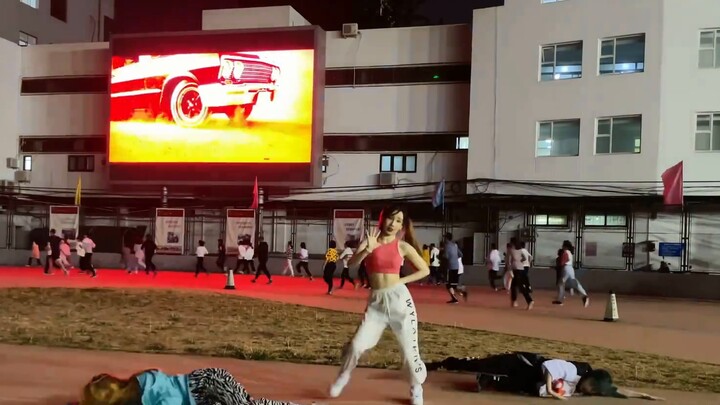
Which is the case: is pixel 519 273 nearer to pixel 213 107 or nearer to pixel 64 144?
pixel 213 107

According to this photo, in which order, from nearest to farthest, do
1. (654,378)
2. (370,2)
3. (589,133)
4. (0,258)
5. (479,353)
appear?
1. (654,378)
2. (479,353)
3. (589,133)
4. (0,258)
5. (370,2)

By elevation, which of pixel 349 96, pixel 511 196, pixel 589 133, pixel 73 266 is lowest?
pixel 73 266

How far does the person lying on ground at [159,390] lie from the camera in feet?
13.1

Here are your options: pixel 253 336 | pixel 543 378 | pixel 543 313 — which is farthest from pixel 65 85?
pixel 543 378

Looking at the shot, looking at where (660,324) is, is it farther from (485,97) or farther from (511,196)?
(485,97)

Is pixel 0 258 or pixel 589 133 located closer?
pixel 589 133

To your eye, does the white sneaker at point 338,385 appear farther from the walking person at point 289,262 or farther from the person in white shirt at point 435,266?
the walking person at point 289,262

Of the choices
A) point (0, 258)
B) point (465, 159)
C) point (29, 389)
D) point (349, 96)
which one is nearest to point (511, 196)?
point (465, 159)

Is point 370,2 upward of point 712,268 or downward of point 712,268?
upward

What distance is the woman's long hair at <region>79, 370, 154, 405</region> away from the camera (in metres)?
3.96

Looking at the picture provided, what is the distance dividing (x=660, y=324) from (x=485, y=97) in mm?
13971

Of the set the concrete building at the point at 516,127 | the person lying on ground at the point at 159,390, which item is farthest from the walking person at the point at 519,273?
the person lying on ground at the point at 159,390

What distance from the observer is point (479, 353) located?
961 centimetres

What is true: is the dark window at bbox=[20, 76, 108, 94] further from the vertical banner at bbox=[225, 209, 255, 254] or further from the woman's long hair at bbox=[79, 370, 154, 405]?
the woman's long hair at bbox=[79, 370, 154, 405]
